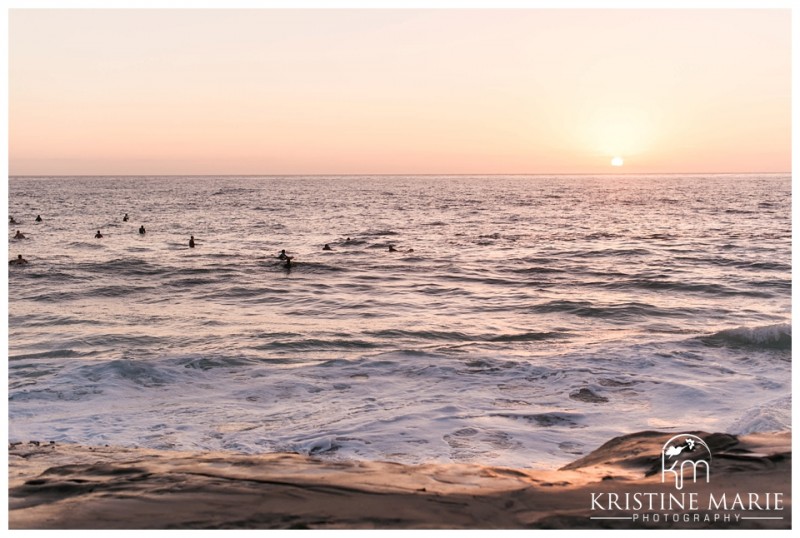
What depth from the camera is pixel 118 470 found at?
595 cm

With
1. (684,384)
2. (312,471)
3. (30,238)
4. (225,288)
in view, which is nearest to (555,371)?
(684,384)

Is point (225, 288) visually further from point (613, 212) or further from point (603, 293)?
point (613, 212)

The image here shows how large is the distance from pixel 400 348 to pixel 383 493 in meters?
8.40

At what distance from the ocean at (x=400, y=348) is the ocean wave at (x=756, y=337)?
0.17 feet

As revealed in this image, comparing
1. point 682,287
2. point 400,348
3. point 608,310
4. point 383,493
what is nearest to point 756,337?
point 608,310

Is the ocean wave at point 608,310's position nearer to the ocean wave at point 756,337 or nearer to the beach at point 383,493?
the ocean wave at point 756,337

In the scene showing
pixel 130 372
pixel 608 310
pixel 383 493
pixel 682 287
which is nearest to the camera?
pixel 383 493

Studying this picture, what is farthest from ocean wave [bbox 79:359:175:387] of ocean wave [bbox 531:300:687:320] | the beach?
ocean wave [bbox 531:300:687:320]

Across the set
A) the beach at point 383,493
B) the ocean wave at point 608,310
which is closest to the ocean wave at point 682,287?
the ocean wave at point 608,310

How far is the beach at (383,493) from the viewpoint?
4.66 metres

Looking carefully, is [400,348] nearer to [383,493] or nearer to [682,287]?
[383,493]

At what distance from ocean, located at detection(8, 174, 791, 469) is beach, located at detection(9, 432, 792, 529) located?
191 centimetres

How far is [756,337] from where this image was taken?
534 inches

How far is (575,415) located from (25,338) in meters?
11.4
